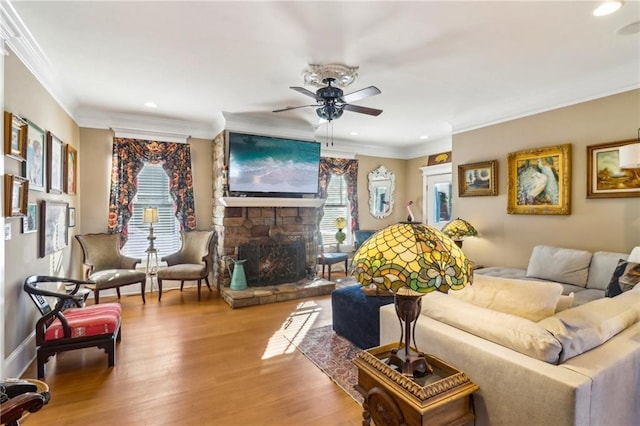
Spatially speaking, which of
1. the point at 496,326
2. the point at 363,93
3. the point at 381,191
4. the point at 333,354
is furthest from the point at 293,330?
the point at 381,191

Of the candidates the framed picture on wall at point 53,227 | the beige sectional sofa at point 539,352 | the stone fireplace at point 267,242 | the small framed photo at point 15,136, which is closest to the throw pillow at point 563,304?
the beige sectional sofa at point 539,352

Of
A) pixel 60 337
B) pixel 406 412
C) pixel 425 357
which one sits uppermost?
pixel 425 357

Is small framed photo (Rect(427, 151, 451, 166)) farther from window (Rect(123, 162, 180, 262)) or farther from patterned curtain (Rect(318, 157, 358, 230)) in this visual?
window (Rect(123, 162, 180, 262))

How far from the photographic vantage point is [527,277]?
3.88 metres

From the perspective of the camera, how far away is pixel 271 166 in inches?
201

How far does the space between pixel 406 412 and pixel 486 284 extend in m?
0.91

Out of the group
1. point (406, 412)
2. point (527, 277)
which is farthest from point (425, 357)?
point (527, 277)

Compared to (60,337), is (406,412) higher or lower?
higher

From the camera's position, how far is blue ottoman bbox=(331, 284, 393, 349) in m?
2.96

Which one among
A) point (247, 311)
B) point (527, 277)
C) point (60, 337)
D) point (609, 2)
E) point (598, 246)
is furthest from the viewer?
point (247, 311)

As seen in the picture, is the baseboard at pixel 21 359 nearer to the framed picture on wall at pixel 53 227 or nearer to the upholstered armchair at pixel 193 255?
the framed picture on wall at pixel 53 227

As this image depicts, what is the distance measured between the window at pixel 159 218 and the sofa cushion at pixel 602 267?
222 inches

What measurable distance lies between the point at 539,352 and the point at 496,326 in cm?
21

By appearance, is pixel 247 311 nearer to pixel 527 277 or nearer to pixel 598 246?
pixel 527 277
